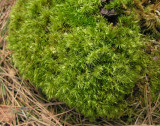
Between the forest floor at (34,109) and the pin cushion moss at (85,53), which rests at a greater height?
the pin cushion moss at (85,53)

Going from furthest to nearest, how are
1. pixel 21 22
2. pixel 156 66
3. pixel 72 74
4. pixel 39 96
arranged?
1. pixel 39 96
2. pixel 21 22
3. pixel 156 66
4. pixel 72 74

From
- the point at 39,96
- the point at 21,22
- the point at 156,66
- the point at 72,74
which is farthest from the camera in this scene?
the point at 39,96

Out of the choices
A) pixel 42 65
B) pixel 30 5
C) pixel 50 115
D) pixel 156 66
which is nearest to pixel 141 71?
pixel 156 66

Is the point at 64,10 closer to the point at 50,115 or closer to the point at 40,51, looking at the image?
the point at 40,51

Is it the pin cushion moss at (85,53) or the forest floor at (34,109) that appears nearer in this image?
the pin cushion moss at (85,53)

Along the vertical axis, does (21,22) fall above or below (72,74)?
above
